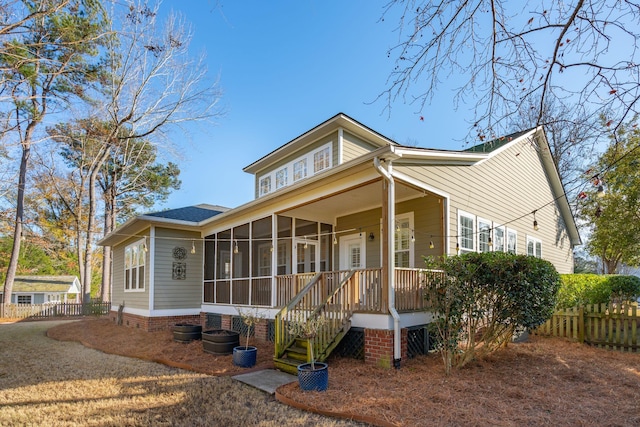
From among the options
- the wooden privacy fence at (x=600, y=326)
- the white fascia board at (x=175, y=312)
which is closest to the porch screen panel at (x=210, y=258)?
the white fascia board at (x=175, y=312)

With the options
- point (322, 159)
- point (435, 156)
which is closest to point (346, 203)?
point (322, 159)

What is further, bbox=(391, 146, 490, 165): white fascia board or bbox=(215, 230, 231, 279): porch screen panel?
bbox=(215, 230, 231, 279): porch screen panel

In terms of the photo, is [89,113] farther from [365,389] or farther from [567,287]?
[567,287]

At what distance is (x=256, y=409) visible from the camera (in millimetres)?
5203

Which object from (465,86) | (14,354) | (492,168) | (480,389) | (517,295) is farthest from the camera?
(492,168)

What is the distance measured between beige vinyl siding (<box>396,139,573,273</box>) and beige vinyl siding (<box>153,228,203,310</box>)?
25.7 ft

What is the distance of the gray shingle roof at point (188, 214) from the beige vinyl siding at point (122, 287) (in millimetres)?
809

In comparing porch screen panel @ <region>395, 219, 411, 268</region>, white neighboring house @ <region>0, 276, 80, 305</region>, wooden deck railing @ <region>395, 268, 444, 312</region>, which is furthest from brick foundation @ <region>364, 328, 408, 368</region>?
white neighboring house @ <region>0, 276, 80, 305</region>

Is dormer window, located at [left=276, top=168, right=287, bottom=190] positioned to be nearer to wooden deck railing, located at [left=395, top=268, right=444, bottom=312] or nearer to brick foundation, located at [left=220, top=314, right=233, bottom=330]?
brick foundation, located at [left=220, top=314, right=233, bottom=330]

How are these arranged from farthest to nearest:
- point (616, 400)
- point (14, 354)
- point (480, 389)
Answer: point (14, 354) → point (480, 389) → point (616, 400)

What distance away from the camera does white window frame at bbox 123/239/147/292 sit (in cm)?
1320

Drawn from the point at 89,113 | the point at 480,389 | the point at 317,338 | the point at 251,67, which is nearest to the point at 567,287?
the point at 480,389

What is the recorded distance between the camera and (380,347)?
6.71 metres

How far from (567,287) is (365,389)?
355 inches
